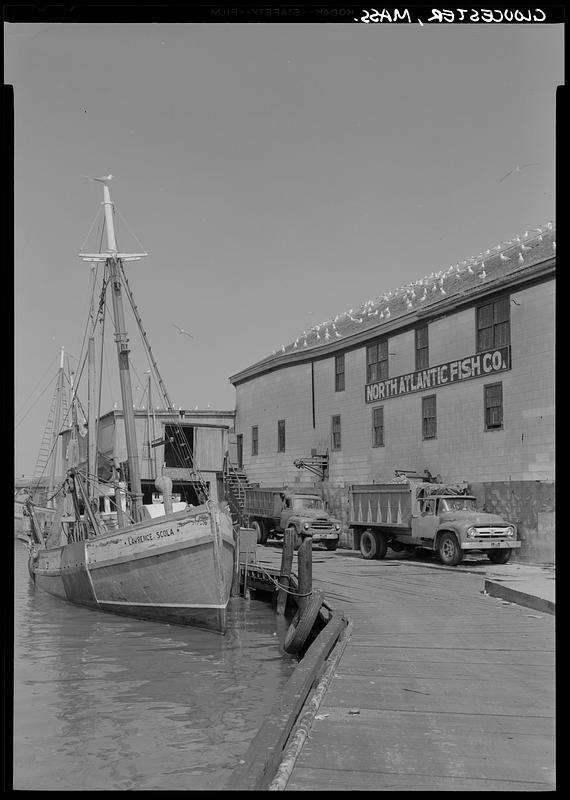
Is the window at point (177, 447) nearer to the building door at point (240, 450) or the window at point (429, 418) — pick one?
the building door at point (240, 450)

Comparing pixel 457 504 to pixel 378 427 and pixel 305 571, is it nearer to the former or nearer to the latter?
pixel 305 571

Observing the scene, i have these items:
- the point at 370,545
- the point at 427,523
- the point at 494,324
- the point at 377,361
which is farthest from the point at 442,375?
the point at 427,523

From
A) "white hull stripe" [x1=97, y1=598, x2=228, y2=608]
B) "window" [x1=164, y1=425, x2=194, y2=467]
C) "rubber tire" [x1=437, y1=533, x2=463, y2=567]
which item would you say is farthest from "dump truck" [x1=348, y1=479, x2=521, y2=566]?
"window" [x1=164, y1=425, x2=194, y2=467]

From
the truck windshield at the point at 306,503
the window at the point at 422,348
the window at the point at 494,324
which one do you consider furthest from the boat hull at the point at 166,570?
the window at the point at 422,348

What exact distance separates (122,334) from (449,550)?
11.8m

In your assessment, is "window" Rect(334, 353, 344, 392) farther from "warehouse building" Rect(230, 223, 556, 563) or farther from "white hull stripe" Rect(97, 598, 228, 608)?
"white hull stripe" Rect(97, 598, 228, 608)

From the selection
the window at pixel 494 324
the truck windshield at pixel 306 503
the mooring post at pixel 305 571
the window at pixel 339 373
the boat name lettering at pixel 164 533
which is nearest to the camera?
the mooring post at pixel 305 571

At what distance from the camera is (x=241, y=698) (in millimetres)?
12930

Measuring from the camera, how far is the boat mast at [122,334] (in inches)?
949

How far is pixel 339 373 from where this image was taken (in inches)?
1531

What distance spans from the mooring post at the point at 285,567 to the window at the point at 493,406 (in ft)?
33.2
